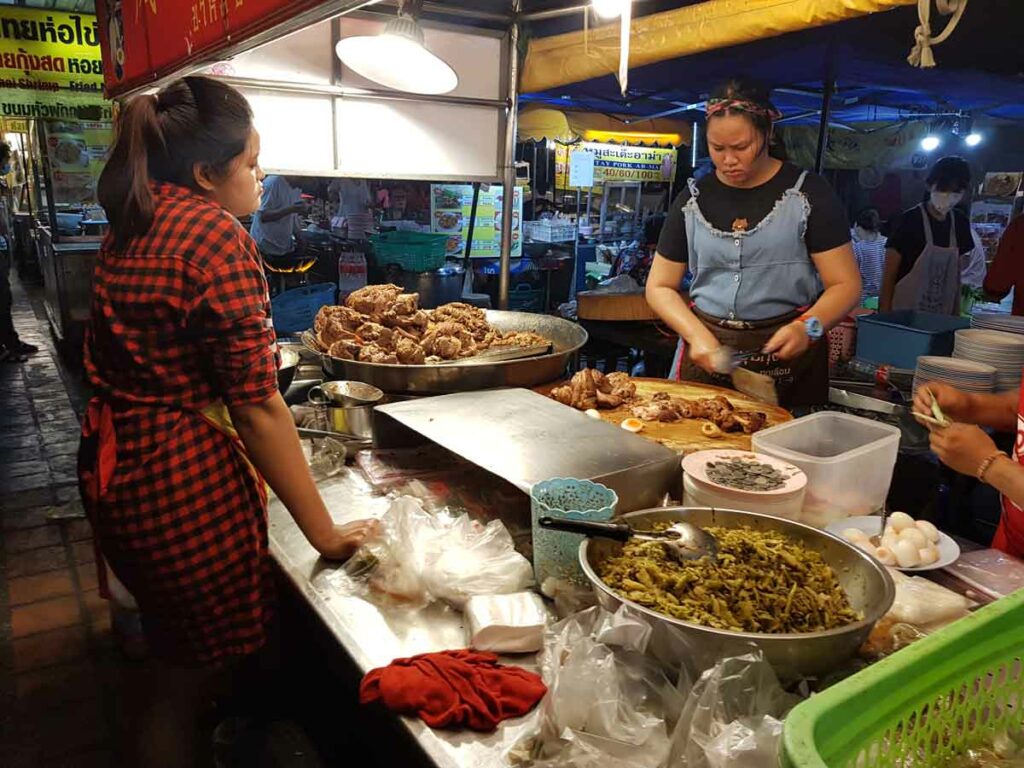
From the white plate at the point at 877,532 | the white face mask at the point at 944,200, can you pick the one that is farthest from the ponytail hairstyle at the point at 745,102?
the white face mask at the point at 944,200

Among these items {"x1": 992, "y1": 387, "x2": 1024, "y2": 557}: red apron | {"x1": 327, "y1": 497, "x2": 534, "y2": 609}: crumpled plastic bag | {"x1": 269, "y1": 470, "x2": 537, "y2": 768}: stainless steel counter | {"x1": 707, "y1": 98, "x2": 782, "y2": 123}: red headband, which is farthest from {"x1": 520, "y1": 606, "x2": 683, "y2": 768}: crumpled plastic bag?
{"x1": 707, "y1": 98, "x2": 782, "y2": 123}: red headband

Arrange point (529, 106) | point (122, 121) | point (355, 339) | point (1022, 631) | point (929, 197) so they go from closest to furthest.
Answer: point (1022, 631) → point (122, 121) → point (355, 339) → point (929, 197) → point (529, 106)

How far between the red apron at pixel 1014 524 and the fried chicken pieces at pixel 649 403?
2.51 ft

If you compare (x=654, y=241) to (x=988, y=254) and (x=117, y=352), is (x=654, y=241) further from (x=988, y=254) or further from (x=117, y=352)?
(x=117, y=352)

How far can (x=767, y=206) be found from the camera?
3316mm

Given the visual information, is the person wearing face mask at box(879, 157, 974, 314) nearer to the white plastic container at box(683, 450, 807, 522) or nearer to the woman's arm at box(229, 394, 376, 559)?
the white plastic container at box(683, 450, 807, 522)

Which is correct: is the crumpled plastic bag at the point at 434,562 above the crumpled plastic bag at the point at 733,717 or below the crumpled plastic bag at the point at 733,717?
below

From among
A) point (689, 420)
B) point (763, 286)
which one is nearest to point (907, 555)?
point (689, 420)

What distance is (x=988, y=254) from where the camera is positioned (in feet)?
34.5

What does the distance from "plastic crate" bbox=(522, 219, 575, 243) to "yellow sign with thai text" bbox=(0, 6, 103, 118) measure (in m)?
6.14

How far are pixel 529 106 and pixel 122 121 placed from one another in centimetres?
711

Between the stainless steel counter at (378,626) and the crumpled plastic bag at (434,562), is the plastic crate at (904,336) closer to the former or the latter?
the crumpled plastic bag at (434,562)

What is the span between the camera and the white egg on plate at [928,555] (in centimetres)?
170

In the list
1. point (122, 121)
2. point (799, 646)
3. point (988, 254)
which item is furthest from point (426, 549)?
point (988, 254)
